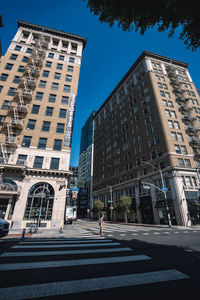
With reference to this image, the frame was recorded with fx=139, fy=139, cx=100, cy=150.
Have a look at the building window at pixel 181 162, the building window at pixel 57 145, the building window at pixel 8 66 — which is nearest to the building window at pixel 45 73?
the building window at pixel 8 66

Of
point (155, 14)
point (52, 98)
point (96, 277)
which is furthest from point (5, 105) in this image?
point (96, 277)

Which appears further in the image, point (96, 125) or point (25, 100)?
point (96, 125)

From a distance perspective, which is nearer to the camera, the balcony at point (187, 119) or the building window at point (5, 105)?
the building window at point (5, 105)

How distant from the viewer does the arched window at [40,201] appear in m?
18.9

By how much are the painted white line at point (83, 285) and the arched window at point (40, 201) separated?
57.5ft

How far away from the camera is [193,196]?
26.5 meters

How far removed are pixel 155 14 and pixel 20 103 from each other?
76.3 feet

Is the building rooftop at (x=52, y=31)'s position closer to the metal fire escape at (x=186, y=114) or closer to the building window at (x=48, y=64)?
the building window at (x=48, y=64)

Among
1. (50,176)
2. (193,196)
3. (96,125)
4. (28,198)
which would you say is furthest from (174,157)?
(96,125)

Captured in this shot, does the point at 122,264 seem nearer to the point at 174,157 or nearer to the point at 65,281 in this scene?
the point at 65,281

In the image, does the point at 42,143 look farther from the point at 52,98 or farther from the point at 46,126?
the point at 52,98

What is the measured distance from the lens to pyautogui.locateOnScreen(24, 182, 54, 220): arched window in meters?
18.9

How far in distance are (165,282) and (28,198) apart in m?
19.9

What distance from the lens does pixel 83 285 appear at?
351 centimetres
